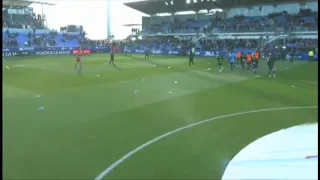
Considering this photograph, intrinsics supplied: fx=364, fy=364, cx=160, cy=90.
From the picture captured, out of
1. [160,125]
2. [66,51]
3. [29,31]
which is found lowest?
[160,125]

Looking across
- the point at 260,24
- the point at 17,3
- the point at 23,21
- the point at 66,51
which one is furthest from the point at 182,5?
the point at 17,3

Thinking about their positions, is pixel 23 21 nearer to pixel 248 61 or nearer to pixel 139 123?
pixel 248 61

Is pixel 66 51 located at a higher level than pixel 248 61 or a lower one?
higher

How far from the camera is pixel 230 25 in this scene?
6488cm

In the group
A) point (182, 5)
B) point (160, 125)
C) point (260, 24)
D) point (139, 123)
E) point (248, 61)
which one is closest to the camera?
point (160, 125)

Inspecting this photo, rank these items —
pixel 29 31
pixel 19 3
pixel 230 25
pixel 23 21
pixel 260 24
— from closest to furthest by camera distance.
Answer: pixel 260 24
pixel 230 25
pixel 29 31
pixel 19 3
pixel 23 21

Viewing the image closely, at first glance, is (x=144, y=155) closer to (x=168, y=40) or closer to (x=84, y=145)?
(x=84, y=145)

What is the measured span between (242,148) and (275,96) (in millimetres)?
9811

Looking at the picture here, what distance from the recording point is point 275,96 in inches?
747

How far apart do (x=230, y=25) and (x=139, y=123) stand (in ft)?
181

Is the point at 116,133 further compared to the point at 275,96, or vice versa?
the point at 275,96

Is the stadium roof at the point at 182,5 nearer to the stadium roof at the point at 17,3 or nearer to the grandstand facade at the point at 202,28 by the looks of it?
the grandstand facade at the point at 202,28

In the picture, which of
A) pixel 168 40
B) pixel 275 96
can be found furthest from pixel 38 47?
pixel 275 96

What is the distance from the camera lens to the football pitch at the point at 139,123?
28.2 ft
